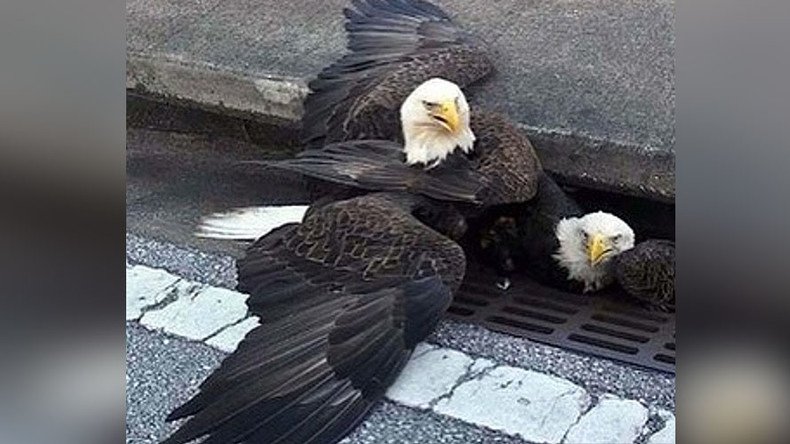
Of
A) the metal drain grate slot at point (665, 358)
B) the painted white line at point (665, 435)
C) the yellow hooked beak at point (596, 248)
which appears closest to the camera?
the painted white line at point (665, 435)

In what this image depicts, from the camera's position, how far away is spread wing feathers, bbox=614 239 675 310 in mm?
1457

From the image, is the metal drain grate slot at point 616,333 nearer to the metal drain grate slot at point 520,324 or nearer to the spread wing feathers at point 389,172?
the metal drain grate slot at point 520,324

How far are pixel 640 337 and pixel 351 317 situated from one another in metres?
0.37

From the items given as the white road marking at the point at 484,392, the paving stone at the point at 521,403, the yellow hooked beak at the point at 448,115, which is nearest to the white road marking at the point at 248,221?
the white road marking at the point at 484,392

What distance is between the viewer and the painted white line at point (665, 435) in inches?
49.3

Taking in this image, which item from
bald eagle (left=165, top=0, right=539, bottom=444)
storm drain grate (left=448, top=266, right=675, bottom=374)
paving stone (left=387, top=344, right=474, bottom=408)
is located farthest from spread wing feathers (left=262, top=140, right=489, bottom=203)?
paving stone (left=387, top=344, right=474, bottom=408)

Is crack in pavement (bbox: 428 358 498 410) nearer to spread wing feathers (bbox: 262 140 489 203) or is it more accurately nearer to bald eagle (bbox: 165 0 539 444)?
bald eagle (bbox: 165 0 539 444)

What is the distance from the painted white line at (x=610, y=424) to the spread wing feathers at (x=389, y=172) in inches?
13.8

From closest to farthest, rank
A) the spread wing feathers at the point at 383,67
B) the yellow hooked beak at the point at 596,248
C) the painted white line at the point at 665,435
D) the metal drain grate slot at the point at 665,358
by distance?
the painted white line at the point at 665,435
the metal drain grate slot at the point at 665,358
the yellow hooked beak at the point at 596,248
the spread wing feathers at the point at 383,67
